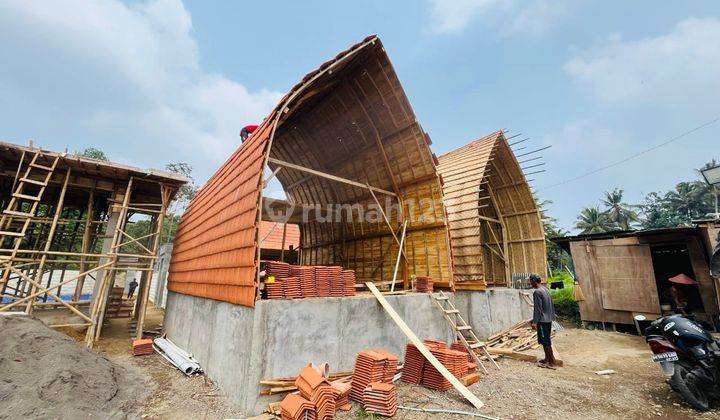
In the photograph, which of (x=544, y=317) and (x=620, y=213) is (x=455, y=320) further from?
(x=620, y=213)

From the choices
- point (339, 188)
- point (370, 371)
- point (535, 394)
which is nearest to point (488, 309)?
point (535, 394)

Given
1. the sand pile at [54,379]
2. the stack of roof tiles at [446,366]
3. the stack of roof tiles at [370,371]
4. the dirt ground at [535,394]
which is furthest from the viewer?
the stack of roof tiles at [446,366]

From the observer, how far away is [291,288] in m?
6.07

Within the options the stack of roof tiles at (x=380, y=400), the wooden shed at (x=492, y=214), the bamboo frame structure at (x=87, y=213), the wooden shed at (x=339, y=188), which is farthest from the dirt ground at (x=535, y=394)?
the wooden shed at (x=492, y=214)

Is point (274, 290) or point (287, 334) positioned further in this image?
point (274, 290)

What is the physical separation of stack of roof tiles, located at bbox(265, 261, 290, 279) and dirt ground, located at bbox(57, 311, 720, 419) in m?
2.46

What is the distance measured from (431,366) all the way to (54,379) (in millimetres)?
7114

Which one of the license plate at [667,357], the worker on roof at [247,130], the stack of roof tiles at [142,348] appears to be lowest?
the stack of roof tiles at [142,348]

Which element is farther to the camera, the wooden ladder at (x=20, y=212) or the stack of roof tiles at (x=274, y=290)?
the wooden ladder at (x=20, y=212)

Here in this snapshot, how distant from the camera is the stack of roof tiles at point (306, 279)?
247 inches

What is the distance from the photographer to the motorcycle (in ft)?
16.6

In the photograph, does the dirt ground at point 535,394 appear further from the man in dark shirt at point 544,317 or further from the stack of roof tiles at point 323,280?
the stack of roof tiles at point 323,280

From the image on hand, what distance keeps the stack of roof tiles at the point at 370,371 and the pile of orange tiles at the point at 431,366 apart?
1030 mm

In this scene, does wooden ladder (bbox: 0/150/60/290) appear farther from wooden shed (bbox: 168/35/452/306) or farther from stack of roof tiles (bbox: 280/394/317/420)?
stack of roof tiles (bbox: 280/394/317/420)
